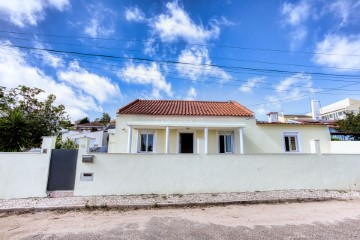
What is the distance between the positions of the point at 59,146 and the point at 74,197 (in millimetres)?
5318

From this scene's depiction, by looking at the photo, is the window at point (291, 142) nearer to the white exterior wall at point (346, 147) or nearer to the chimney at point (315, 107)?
the white exterior wall at point (346, 147)

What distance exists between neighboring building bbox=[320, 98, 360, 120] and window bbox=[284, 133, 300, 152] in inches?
1424

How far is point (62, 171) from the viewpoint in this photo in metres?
8.47

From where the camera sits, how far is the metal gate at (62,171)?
841 cm

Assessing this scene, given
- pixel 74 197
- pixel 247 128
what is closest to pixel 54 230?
pixel 74 197

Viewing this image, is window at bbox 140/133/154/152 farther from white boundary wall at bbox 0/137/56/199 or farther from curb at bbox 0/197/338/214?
curb at bbox 0/197/338/214

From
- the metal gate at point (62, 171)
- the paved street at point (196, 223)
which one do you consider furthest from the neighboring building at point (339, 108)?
the metal gate at point (62, 171)

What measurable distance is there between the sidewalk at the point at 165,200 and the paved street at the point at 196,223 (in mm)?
350

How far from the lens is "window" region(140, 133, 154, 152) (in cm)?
1459

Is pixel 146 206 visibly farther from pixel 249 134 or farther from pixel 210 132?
pixel 249 134

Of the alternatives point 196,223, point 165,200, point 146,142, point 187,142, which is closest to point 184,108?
point 187,142

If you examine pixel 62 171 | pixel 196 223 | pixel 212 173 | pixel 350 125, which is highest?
pixel 350 125

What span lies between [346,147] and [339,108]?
41944mm

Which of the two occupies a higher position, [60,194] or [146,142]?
[146,142]
